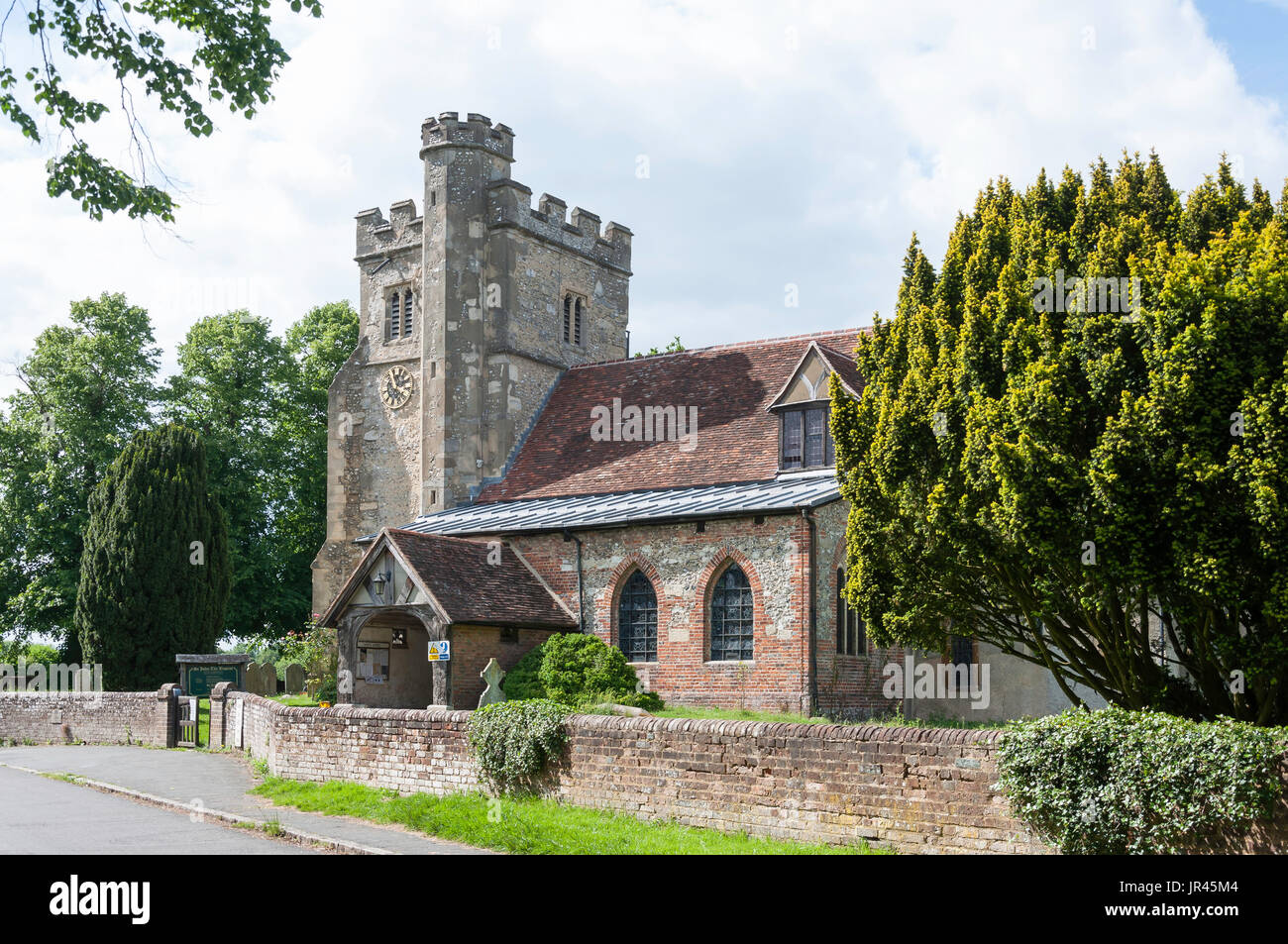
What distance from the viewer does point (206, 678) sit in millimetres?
28312

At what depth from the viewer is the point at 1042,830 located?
1002cm

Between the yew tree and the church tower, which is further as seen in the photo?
the church tower

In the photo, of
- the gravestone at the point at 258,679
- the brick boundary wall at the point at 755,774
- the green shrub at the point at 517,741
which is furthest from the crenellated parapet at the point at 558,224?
the green shrub at the point at 517,741

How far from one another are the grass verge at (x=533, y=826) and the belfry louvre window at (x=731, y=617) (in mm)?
10119

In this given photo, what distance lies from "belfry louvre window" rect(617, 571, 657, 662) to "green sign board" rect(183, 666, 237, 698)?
9.14 m

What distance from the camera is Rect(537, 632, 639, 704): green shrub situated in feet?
78.7

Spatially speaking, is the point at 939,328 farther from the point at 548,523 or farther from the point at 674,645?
the point at 548,523

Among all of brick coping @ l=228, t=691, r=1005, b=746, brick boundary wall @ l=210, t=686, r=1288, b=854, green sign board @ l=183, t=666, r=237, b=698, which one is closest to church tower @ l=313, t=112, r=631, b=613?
green sign board @ l=183, t=666, r=237, b=698

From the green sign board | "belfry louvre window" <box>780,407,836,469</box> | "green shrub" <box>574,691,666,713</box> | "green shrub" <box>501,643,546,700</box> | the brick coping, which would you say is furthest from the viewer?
the green sign board

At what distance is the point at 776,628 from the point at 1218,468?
45.8ft

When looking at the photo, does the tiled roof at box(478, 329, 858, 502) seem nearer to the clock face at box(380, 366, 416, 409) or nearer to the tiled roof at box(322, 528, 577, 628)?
the tiled roof at box(322, 528, 577, 628)

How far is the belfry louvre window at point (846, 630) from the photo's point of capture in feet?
79.7

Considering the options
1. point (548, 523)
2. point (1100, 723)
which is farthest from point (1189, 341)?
point (548, 523)

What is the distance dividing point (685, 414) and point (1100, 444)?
19703 millimetres
